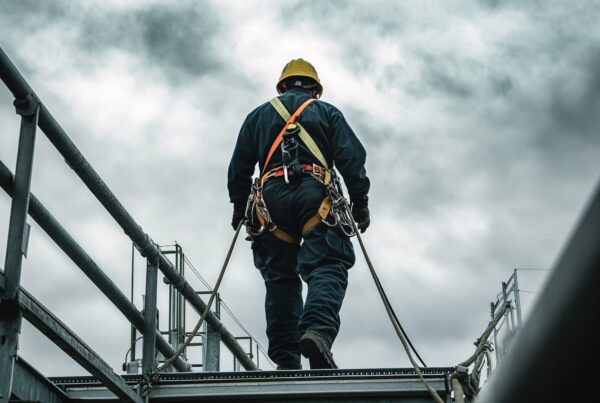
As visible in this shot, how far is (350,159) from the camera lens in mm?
6297

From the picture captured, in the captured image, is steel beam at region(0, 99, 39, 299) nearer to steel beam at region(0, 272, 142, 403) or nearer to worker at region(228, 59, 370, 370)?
steel beam at region(0, 272, 142, 403)

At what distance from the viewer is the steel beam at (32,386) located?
146 inches

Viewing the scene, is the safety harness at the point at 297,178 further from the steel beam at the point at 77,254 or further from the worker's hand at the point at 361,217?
the steel beam at the point at 77,254

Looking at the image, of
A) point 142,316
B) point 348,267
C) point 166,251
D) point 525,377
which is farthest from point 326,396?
point 166,251

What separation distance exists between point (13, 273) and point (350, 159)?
338cm

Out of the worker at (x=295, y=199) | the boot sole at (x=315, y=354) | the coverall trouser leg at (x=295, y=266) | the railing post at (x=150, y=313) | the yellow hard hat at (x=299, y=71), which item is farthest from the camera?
the yellow hard hat at (x=299, y=71)

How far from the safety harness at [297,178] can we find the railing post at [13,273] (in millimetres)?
2829

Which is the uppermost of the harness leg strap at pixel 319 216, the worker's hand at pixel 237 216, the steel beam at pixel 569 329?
the worker's hand at pixel 237 216

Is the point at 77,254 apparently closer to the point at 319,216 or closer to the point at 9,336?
the point at 9,336

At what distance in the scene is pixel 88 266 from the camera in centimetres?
453

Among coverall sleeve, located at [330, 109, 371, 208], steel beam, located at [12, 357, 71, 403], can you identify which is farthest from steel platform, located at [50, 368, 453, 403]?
coverall sleeve, located at [330, 109, 371, 208]

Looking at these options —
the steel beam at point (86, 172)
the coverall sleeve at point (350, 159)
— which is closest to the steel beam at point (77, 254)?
the steel beam at point (86, 172)

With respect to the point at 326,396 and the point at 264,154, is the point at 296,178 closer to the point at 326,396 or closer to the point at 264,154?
the point at 264,154

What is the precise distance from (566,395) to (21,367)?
374 centimetres
